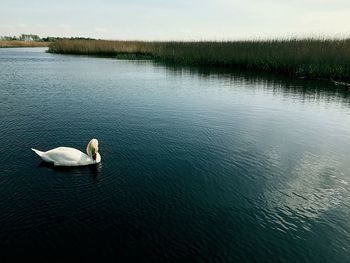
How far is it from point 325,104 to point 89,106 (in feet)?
51.0

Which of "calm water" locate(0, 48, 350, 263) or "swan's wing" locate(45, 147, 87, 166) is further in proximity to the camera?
"swan's wing" locate(45, 147, 87, 166)

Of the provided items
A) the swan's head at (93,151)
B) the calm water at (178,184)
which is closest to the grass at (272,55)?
the calm water at (178,184)

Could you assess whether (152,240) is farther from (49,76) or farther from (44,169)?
(49,76)

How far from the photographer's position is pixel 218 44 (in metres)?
47.5

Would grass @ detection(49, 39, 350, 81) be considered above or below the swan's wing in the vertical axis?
above

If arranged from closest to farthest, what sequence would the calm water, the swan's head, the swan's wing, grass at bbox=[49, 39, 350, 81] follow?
the calm water, the swan's wing, the swan's head, grass at bbox=[49, 39, 350, 81]

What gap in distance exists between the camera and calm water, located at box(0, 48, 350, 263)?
677 centimetres

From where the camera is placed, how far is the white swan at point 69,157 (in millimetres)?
10156

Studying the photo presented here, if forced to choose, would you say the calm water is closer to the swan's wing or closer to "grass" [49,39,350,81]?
the swan's wing

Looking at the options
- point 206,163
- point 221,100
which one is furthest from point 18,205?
point 221,100

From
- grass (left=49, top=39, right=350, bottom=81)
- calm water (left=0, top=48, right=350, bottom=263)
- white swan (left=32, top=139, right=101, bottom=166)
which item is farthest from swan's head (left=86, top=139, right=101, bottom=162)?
grass (left=49, top=39, right=350, bottom=81)

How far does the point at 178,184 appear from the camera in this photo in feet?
31.2

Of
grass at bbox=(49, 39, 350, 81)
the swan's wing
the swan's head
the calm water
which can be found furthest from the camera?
grass at bbox=(49, 39, 350, 81)

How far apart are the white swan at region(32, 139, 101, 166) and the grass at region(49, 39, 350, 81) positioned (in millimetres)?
27658
